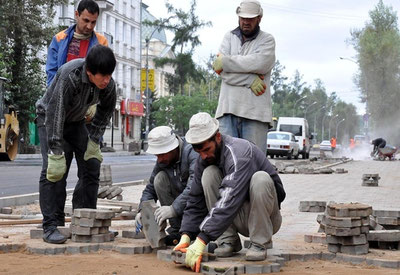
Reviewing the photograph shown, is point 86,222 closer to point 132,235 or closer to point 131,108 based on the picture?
point 132,235

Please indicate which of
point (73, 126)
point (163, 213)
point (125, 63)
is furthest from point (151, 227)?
point (125, 63)

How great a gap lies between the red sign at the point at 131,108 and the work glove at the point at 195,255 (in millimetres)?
56141

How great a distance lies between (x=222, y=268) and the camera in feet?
16.0

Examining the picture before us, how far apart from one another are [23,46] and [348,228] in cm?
3401

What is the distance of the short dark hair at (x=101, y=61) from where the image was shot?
225 inches

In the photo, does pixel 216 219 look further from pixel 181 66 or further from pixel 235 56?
pixel 181 66

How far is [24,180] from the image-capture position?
1509 centimetres

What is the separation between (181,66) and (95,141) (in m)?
60.9

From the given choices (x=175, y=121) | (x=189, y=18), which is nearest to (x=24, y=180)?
(x=175, y=121)

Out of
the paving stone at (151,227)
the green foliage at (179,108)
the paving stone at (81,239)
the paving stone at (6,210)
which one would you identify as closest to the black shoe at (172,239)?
the paving stone at (151,227)

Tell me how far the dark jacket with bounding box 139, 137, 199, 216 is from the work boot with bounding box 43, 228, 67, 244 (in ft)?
2.67

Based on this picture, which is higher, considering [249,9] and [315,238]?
[249,9]

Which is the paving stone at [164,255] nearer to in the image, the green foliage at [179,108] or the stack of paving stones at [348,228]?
the stack of paving stones at [348,228]

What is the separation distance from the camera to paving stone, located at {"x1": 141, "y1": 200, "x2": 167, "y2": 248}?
19.1 ft
